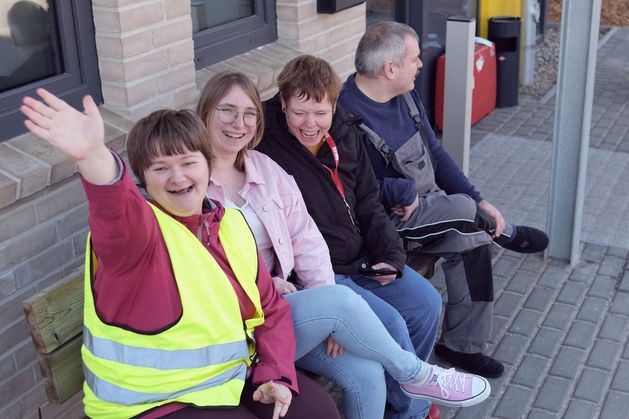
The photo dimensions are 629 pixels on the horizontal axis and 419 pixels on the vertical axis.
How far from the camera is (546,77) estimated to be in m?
8.94

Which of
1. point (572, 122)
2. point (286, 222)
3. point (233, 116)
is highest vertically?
point (233, 116)

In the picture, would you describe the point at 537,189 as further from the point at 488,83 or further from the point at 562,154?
the point at 488,83

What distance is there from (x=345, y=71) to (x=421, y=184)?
123cm

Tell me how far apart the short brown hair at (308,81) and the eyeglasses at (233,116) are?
10.6 inches

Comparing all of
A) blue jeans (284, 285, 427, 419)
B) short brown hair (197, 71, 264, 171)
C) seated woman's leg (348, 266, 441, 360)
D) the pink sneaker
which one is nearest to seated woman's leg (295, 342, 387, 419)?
blue jeans (284, 285, 427, 419)

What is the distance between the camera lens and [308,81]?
3303mm

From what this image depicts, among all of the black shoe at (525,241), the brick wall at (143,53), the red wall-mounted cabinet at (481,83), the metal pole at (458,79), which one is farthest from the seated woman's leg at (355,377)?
the red wall-mounted cabinet at (481,83)

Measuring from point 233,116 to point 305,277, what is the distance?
62 centimetres

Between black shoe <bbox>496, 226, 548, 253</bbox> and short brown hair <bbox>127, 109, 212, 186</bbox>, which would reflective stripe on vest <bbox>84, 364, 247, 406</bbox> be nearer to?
short brown hair <bbox>127, 109, 212, 186</bbox>

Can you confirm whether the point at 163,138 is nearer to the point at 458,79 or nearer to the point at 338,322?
the point at 338,322

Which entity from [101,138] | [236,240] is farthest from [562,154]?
[101,138]

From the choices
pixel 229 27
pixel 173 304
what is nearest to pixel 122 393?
pixel 173 304

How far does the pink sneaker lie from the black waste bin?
4.92 metres

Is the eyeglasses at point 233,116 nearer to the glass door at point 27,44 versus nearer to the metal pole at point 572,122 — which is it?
the glass door at point 27,44
